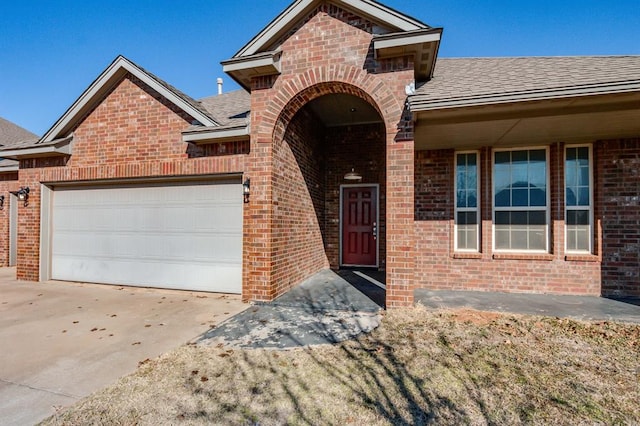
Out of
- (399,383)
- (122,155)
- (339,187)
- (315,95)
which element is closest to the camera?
(399,383)

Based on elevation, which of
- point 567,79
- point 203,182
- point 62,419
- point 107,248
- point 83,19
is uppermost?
point 83,19

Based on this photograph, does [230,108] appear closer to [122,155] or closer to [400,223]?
[122,155]

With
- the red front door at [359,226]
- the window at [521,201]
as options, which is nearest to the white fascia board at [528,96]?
the window at [521,201]

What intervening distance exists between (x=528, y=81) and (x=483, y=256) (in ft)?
11.2

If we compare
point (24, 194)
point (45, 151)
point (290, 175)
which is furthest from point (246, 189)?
point (24, 194)

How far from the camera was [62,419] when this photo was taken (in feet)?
8.06

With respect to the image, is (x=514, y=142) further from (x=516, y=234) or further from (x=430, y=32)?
(x=430, y=32)

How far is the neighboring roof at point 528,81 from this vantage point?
427cm

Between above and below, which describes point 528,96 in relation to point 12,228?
above

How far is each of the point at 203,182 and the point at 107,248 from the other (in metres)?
3.10

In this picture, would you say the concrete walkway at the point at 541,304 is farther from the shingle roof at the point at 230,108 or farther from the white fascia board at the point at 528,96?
the shingle roof at the point at 230,108

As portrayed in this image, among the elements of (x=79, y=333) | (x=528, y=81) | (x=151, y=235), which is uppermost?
(x=528, y=81)

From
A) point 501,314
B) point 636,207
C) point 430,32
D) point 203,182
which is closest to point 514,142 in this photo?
point 636,207

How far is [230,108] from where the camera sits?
7809mm
